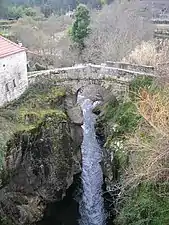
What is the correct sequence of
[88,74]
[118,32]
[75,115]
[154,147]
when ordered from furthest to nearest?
1. [118,32]
2. [88,74]
3. [75,115]
4. [154,147]

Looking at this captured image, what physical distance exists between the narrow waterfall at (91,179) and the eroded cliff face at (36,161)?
3.93 ft

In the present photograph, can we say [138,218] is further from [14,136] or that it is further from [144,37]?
[144,37]

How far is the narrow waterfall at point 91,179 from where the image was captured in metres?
22.0

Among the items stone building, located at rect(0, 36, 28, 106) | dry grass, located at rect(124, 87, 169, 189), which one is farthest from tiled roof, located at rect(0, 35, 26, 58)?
dry grass, located at rect(124, 87, 169, 189)

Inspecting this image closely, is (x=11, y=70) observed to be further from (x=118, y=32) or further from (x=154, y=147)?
(x=118, y=32)

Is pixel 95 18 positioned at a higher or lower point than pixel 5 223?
higher

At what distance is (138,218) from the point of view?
15906 mm

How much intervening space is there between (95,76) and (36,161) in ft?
25.5

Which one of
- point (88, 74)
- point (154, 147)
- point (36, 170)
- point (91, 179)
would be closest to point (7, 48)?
point (88, 74)

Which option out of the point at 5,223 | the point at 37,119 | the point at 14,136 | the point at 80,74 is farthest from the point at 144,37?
the point at 5,223

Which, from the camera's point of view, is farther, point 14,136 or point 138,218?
point 14,136

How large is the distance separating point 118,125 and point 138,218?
8.42 metres

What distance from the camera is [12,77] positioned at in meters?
24.0

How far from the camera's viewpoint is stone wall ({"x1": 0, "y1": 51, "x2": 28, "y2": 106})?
23.1m
